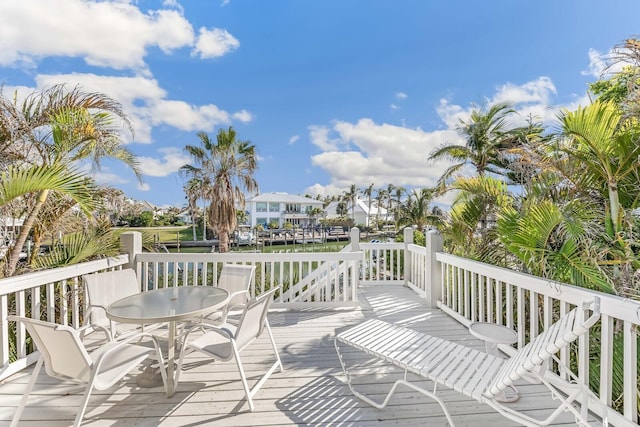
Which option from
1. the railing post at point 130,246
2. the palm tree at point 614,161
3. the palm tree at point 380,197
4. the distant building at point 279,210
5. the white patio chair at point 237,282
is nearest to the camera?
the palm tree at point 614,161

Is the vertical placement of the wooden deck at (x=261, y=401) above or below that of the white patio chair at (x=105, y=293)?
below

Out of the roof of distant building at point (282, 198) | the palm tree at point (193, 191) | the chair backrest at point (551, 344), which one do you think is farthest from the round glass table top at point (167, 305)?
the roof of distant building at point (282, 198)

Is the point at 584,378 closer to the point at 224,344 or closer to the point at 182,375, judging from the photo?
the point at 224,344

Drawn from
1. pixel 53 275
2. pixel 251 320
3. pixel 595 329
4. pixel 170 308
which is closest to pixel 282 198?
pixel 53 275

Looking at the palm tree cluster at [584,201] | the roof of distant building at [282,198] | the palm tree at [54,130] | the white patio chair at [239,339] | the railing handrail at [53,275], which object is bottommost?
the white patio chair at [239,339]

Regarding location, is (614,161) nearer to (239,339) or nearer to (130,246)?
(239,339)

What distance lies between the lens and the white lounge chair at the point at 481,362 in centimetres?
155

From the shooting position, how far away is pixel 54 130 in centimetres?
326

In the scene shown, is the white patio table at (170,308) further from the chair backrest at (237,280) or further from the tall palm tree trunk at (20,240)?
the tall palm tree trunk at (20,240)

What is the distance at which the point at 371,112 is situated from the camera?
1423 cm

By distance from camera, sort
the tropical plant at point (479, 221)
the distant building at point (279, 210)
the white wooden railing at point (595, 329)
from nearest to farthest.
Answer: the white wooden railing at point (595, 329) < the tropical plant at point (479, 221) < the distant building at point (279, 210)

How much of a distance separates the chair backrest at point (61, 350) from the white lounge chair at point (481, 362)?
1819mm

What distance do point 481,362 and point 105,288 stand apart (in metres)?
3.48

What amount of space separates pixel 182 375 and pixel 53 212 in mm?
2639
